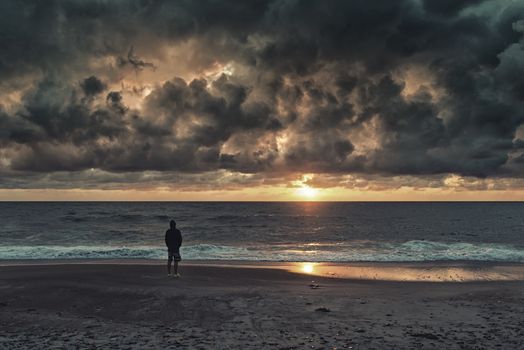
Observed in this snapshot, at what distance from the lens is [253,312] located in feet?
41.9

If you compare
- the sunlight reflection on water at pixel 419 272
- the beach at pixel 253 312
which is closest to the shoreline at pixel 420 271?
the sunlight reflection on water at pixel 419 272

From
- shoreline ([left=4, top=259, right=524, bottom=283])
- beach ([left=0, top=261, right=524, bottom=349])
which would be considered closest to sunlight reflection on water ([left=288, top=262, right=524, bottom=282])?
shoreline ([left=4, top=259, right=524, bottom=283])

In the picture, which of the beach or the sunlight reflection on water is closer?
the beach

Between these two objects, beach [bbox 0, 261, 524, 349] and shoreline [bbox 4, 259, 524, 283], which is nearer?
beach [bbox 0, 261, 524, 349]

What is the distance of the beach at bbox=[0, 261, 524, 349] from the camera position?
9727 millimetres

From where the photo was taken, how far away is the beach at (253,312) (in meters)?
9.73

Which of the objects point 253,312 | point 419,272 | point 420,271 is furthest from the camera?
point 420,271

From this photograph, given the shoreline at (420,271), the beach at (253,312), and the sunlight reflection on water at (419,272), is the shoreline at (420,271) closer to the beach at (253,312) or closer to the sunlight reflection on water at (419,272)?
the sunlight reflection on water at (419,272)

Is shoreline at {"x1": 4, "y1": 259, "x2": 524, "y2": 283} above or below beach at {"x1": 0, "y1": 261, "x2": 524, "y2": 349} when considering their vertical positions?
below

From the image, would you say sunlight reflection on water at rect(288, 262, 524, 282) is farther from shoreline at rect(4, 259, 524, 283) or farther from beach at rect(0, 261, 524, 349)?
beach at rect(0, 261, 524, 349)

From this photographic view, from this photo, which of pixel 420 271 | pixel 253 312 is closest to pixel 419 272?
pixel 420 271

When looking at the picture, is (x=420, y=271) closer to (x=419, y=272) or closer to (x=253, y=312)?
(x=419, y=272)

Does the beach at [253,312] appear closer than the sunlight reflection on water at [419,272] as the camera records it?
Yes

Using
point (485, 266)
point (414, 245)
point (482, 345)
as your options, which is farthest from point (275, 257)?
point (482, 345)
